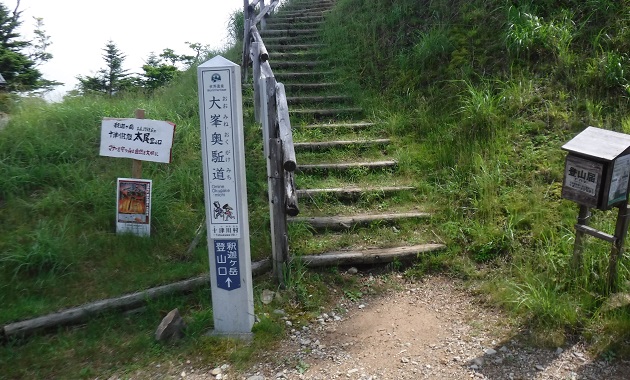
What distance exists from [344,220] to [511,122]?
2.22m

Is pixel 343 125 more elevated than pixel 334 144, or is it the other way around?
pixel 343 125

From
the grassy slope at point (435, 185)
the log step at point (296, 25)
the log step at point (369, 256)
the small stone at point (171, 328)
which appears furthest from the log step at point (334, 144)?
the log step at point (296, 25)

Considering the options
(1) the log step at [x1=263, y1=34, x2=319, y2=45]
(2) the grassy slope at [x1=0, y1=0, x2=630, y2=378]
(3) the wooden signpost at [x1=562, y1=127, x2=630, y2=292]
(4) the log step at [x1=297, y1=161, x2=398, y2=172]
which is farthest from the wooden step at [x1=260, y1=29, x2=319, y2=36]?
(3) the wooden signpost at [x1=562, y1=127, x2=630, y2=292]

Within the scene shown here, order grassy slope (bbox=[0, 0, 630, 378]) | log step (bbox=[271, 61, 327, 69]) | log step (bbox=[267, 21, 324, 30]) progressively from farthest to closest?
log step (bbox=[267, 21, 324, 30]) < log step (bbox=[271, 61, 327, 69]) < grassy slope (bbox=[0, 0, 630, 378])

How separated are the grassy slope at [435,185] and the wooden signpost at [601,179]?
0.88 ft

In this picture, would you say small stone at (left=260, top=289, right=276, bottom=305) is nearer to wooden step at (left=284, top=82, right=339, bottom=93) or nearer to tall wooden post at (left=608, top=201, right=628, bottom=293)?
tall wooden post at (left=608, top=201, right=628, bottom=293)

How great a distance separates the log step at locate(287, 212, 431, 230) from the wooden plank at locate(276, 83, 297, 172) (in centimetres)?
97

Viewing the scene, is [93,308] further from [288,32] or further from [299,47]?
[288,32]

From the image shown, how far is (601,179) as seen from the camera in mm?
3193

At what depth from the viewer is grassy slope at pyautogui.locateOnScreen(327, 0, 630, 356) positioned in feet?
11.5

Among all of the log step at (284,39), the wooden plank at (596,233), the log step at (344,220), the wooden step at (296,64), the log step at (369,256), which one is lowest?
the log step at (369,256)

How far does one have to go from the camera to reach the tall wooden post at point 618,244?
327 centimetres

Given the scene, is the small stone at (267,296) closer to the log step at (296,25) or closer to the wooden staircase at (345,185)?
the wooden staircase at (345,185)

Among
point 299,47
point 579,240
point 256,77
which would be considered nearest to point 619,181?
point 579,240
